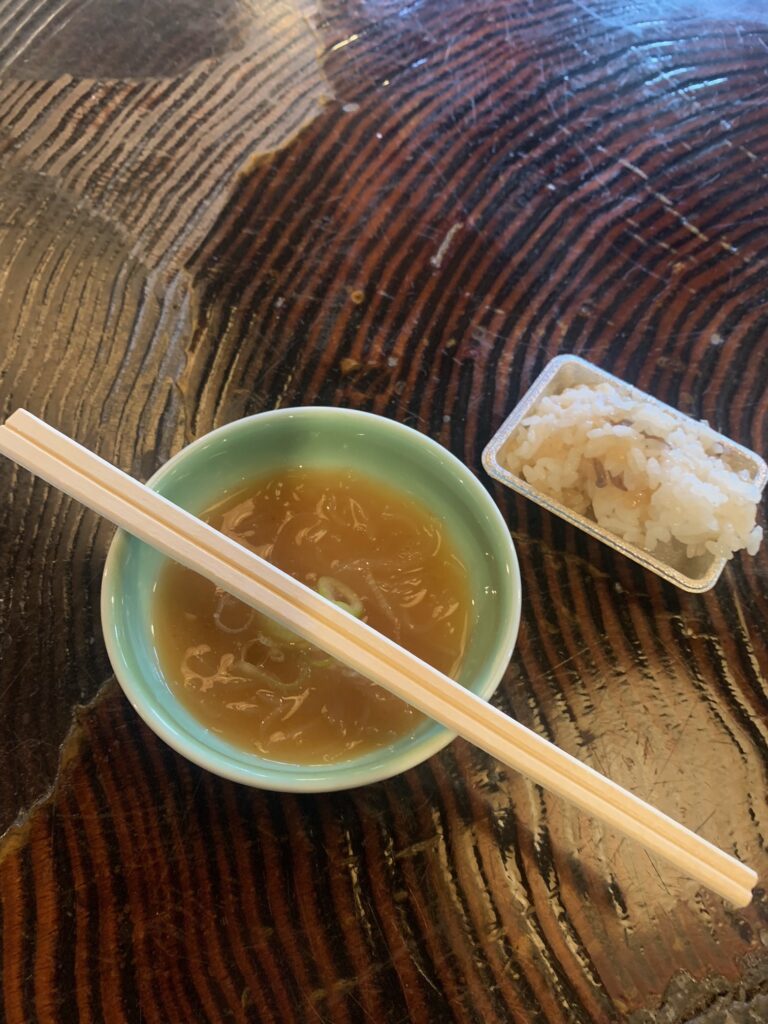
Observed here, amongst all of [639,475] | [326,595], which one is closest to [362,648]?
[326,595]

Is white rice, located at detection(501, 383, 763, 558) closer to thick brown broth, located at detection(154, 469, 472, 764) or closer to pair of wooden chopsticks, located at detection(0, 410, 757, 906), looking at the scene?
thick brown broth, located at detection(154, 469, 472, 764)

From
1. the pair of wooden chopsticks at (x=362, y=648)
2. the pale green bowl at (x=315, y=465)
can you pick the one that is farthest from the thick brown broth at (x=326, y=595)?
the pair of wooden chopsticks at (x=362, y=648)

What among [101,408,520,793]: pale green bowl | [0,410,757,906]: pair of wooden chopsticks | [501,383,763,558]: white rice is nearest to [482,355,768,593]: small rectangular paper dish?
[501,383,763,558]: white rice

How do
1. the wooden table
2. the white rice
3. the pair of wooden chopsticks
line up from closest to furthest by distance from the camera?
the pair of wooden chopsticks, the wooden table, the white rice

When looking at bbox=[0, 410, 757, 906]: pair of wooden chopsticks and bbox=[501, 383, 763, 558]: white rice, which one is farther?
bbox=[501, 383, 763, 558]: white rice

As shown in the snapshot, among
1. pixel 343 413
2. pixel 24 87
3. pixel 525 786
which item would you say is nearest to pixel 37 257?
pixel 24 87

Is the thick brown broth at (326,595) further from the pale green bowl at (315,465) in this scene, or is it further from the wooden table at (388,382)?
the wooden table at (388,382)
